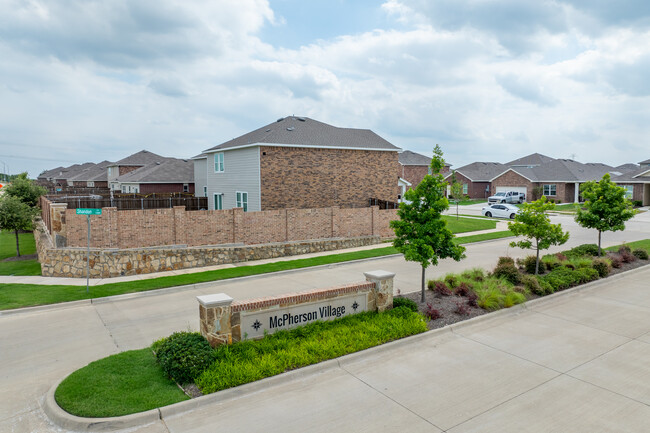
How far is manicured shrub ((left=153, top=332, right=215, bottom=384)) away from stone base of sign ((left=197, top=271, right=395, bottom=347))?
461 millimetres

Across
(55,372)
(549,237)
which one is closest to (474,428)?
(55,372)

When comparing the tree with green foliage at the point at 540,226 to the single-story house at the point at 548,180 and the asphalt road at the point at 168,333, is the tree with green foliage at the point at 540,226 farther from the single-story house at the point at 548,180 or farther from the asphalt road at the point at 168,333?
the single-story house at the point at 548,180

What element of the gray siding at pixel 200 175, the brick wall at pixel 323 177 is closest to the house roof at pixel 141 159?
the gray siding at pixel 200 175

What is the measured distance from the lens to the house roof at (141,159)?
212 ft

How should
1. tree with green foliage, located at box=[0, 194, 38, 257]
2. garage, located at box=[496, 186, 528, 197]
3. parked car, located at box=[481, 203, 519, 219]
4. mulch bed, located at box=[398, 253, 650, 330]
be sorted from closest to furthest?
mulch bed, located at box=[398, 253, 650, 330] < tree with green foliage, located at box=[0, 194, 38, 257] < parked car, located at box=[481, 203, 519, 219] < garage, located at box=[496, 186, 528, 197]

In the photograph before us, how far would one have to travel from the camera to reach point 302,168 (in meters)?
28.0

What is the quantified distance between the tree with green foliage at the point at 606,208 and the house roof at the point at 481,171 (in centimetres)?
5082

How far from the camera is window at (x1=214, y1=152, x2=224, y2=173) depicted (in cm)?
3185

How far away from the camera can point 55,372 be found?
901 cm

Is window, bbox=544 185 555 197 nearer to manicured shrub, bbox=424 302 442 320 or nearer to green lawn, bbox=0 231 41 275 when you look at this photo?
manicured shrub, bbox=424 302 442 320

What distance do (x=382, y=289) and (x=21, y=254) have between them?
78.8 feet

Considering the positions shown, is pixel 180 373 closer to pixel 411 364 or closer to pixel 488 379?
pixel 411 364

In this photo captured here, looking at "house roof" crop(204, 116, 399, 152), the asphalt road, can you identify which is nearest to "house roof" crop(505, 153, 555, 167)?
"house roof" crop(204, 116, 399, 152)

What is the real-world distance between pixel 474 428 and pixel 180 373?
5224 mm
